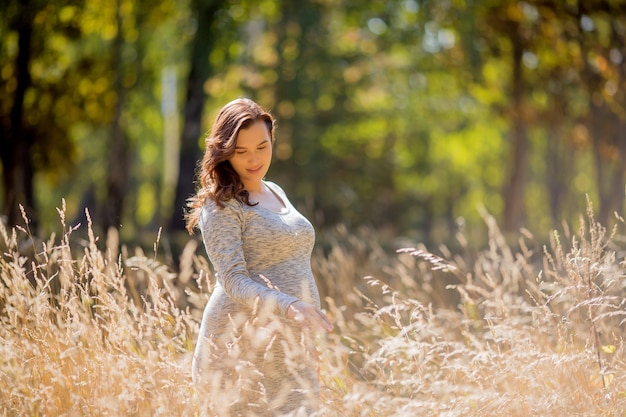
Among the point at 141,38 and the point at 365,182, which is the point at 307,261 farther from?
the point at 365,182

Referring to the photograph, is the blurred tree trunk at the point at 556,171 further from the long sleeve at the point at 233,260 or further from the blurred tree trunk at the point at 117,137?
the long sleeve at the point at 233,260

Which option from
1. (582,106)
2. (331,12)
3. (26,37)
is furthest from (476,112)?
(26,37)

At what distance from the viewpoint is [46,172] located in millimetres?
15141

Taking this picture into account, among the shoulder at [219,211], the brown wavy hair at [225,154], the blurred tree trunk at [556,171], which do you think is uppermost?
the brown wavy hair at [225,154]

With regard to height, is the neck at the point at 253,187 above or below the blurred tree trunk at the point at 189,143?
above

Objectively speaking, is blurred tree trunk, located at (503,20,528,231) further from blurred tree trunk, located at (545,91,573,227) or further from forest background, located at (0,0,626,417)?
blurred tree trunk, located at (545,91,573,227)

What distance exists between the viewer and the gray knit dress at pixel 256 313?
3.16m

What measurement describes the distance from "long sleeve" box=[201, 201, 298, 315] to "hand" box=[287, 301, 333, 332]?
1.5 inches

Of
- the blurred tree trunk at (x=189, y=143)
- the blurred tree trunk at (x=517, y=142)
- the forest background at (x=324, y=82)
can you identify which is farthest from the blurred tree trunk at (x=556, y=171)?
the blurred tree trunk at (x=189, y=143)

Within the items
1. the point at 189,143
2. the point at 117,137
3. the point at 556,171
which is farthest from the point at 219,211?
the point at 556,171

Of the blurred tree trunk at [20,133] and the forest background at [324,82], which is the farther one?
the forest background at [324,82]

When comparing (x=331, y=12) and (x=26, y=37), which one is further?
(x=331, y=12)

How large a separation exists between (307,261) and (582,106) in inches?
566

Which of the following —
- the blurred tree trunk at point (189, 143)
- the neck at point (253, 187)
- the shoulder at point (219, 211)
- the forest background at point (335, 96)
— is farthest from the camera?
the blurred tree trunk at point (189, 143)
